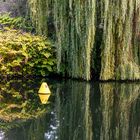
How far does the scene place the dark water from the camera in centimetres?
741

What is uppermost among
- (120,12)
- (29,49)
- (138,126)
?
(120,12)

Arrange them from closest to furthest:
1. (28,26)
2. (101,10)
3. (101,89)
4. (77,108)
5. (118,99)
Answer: (77,108)
(118,99)
(101,89)
(101,10)
(28,26)

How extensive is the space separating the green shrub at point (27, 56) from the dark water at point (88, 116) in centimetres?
155

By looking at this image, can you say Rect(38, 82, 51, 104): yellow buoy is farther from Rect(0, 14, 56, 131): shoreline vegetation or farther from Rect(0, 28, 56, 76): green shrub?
Rect(0, 28, 56, 76): green shrub

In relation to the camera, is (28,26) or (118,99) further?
(28,26)

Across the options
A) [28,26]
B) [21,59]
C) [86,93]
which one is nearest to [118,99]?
[86,93]

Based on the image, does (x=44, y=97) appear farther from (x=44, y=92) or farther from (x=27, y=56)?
(x=27, y=56)

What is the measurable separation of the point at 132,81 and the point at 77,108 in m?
3.70

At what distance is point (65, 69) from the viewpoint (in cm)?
1326

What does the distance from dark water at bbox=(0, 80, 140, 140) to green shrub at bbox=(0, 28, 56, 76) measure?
1.55 meters

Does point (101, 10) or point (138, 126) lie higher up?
point (101, 10)

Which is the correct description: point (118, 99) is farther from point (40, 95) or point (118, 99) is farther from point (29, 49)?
point (29, 49)

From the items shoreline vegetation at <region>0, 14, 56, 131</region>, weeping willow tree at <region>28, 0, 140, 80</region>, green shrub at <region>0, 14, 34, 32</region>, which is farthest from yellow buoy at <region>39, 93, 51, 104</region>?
green shrub at <region>0, 14, 34, 32</region>

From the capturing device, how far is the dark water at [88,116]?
24.3ft
